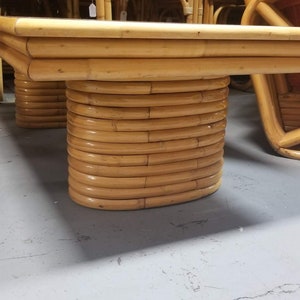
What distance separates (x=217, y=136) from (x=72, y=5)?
6.41 ft

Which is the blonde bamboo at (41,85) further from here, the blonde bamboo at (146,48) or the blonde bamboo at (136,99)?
the blonde bamboo at (146,48)

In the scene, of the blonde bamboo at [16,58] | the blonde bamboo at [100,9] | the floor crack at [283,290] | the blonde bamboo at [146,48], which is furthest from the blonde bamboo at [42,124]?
the floor crack at [283,290]

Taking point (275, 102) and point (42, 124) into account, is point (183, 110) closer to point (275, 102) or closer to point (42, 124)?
point (275, 102)

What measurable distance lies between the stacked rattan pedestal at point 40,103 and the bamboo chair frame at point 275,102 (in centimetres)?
95

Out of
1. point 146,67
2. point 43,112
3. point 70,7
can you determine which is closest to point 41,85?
point 43,112

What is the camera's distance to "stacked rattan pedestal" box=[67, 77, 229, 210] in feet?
3.29

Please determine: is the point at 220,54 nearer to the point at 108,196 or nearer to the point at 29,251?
the point at 108,196

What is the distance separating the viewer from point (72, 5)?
2.69 metres

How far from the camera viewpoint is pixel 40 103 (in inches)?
77.1

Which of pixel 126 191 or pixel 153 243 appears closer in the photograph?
pixel 153 243

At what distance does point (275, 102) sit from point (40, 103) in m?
1.13

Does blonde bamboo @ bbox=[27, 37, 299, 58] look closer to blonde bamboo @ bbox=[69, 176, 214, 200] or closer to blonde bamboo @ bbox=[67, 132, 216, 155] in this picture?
blonde bamboo @ bbox=[67, 132, 216, 155]

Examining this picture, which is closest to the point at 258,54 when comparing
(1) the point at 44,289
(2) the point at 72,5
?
(1) the point at 44,289

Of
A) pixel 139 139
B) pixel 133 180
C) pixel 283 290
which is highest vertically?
pixel 139 139
